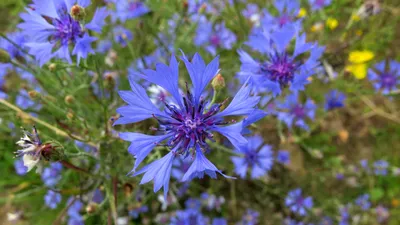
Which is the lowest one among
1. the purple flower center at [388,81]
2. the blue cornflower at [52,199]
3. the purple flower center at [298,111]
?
the blue cornflower at [52,199]

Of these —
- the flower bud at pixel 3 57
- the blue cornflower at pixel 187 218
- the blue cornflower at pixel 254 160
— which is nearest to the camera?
the flower bud at pixel 3 57

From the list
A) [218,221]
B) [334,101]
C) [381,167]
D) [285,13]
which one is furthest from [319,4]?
[218,221]

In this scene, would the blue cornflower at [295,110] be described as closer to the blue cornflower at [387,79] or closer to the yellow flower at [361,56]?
the blue cornflower at [387,79]

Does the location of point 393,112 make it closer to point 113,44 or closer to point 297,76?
point 297,76

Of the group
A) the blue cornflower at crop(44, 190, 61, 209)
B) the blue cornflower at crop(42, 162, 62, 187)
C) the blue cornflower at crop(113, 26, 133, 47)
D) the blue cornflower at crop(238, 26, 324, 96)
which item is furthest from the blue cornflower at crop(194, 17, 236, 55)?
the blue cornflower at crop(44, 190, 61, 209)

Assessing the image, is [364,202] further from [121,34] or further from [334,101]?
[121,34]

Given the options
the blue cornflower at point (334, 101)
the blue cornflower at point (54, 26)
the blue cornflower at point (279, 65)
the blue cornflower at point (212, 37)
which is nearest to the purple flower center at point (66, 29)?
the blue cornflower at point (54, 26)

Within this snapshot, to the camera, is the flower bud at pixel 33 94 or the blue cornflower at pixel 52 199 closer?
Answer: the flower bud at pixel 33 94
